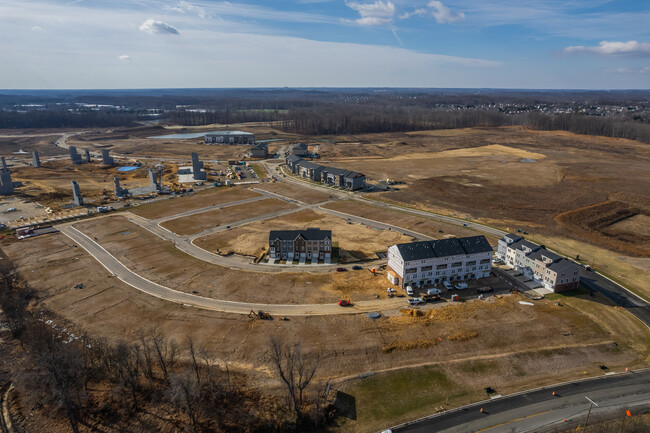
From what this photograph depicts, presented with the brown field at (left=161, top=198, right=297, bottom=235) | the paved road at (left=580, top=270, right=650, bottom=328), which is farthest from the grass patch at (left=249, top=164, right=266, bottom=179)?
the paved road at (left=580, top=270, right=650, bottom=328)

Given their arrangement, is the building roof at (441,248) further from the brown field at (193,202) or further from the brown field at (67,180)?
the brown field at (67,180)

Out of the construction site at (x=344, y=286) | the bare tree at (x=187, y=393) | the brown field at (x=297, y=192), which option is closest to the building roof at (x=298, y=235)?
the construction site at (x=344, y=286)

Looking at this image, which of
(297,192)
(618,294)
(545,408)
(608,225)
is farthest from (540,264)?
(297,192)

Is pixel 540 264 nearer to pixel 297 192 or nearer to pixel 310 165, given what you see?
pixel 297 192

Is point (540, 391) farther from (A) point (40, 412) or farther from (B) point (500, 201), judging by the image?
(B) point (500, 201)

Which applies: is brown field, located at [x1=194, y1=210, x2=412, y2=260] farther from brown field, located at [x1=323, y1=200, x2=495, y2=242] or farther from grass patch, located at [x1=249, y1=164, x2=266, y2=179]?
grass patch, located at [x1=249, y1=164, x2=266, y2=179]
